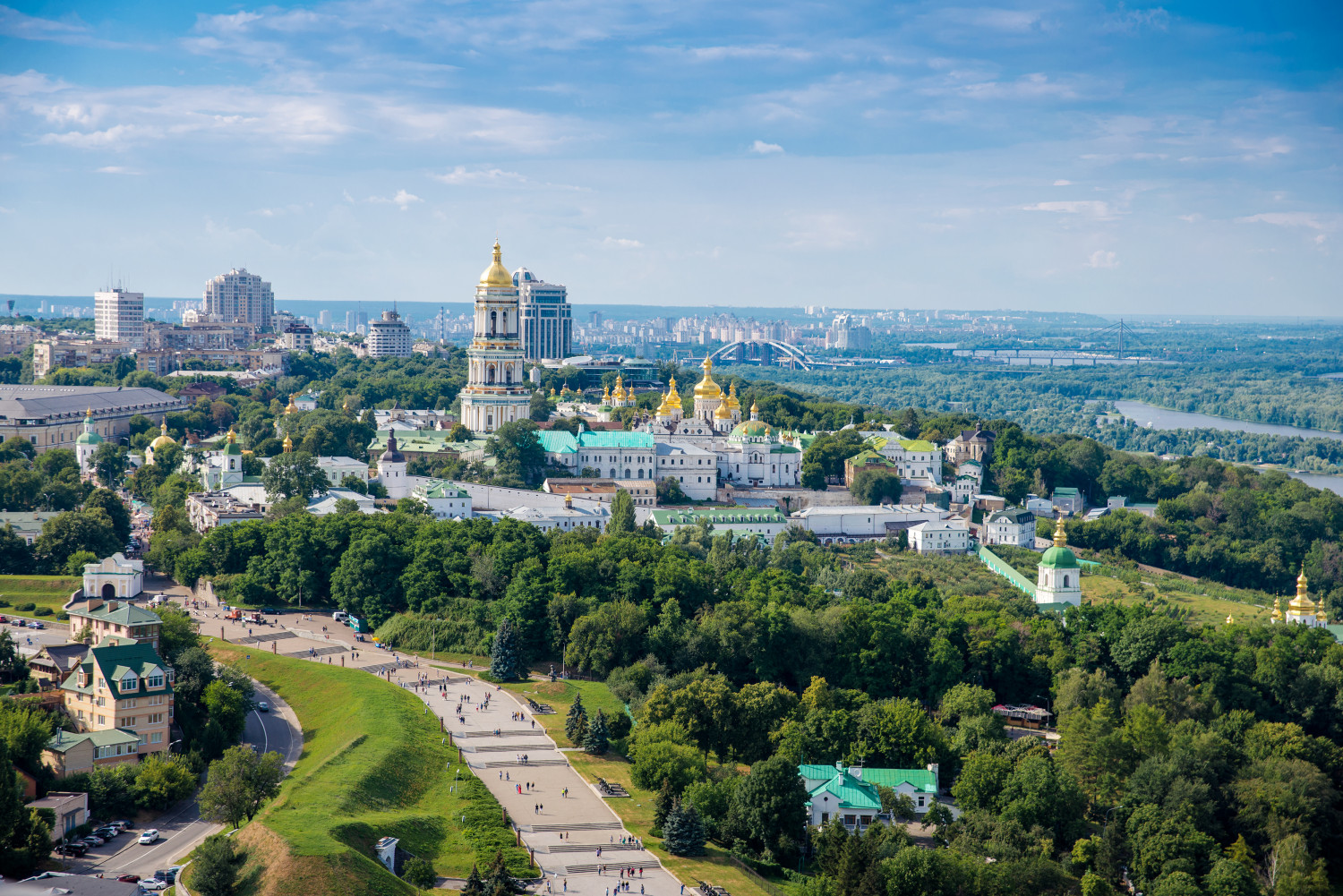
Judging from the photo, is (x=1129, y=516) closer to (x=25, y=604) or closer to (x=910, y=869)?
(x=910, y=869)

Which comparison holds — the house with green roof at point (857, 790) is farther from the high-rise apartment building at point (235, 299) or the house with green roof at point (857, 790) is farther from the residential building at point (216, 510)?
the high-rise apartment building at point (235, 299)

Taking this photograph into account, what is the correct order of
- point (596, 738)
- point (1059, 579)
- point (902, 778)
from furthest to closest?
1. point (1059, 579)
2. point (596, 738)
3. point (902, 778)

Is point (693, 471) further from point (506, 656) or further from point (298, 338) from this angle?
point (298, 338)

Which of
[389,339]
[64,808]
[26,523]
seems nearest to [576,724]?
[64,808]

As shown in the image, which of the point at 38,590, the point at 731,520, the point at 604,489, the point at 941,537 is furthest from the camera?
the point at 604,489

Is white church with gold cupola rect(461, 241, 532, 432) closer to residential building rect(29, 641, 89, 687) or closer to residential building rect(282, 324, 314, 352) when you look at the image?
residential building rect(29, 641, 89, 687)

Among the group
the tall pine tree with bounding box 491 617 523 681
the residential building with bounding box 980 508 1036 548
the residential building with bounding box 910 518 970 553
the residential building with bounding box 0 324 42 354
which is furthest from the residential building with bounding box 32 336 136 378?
the tall pine tree with bounding box 491 617 523 681
